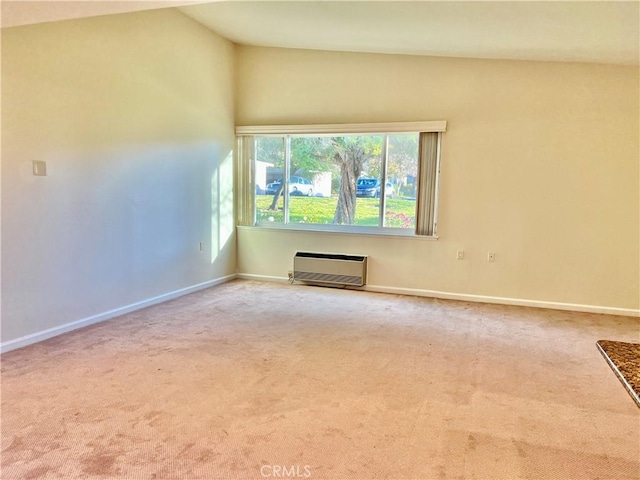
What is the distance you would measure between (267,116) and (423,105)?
6.92 ft

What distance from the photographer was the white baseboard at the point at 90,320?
124 inches

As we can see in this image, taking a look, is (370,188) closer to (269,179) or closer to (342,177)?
(342,177)

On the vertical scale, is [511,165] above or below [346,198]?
above

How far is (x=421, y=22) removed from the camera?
342cm

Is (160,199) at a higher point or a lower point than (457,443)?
higher

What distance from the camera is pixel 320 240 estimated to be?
218 inches

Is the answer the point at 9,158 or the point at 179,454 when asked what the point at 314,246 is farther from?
the point at 179,454

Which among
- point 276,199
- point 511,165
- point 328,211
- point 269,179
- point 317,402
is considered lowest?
point 317,402

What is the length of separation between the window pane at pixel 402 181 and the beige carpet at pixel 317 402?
1627 mm

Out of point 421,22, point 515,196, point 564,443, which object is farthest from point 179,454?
point 515,196

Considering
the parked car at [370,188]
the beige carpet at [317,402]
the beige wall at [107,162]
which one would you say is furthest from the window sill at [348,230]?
the beige carpet at [317,402]

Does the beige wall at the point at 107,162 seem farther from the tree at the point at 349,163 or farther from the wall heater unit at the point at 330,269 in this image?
the tree at the point at 349,163

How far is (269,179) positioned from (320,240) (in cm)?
119

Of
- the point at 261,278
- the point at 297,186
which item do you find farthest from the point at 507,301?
the point at 261,278
